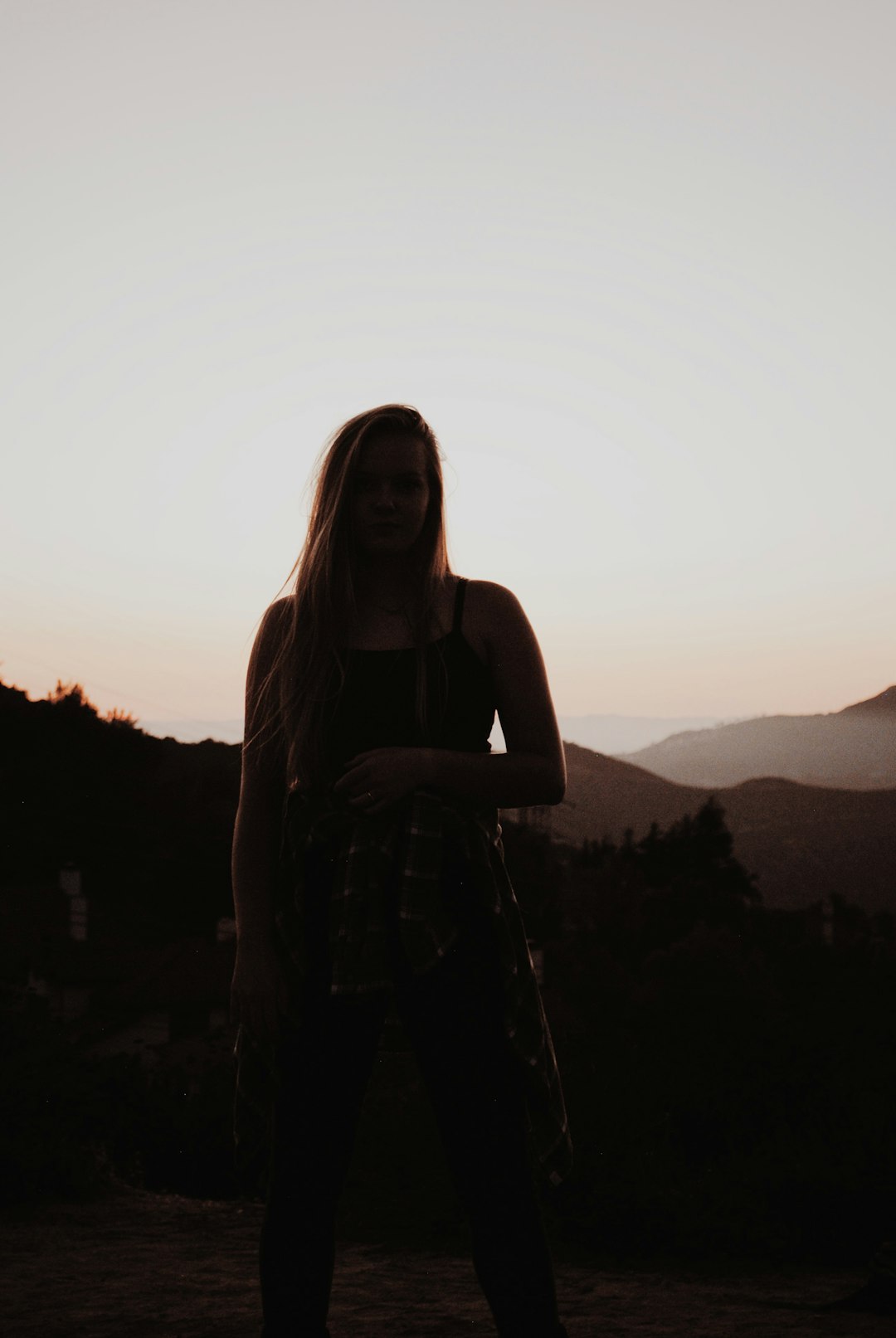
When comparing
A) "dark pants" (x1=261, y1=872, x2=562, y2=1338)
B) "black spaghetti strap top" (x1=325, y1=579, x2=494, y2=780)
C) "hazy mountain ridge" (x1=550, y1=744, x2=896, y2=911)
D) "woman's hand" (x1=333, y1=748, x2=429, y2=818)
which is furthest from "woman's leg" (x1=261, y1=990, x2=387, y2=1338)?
"hazy mountain ridge" (x1=550, y1=744, x2=896, y2=911)

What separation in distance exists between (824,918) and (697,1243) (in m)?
29.7

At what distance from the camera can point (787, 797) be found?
6744cm

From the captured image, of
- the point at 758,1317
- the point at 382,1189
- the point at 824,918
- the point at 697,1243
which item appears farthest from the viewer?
the point at 824,918

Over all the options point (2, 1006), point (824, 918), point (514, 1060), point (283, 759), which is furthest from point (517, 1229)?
point (824, 918)

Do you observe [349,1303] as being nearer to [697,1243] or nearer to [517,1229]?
[697,1243]

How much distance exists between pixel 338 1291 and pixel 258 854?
2.01 metres

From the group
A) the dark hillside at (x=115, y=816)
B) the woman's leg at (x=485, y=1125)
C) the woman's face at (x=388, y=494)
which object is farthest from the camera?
the dark hillside at (x=115, y=816)

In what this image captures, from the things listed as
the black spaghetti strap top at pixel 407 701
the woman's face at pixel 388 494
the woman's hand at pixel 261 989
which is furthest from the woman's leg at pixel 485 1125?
the woman's face at pixel 388 494

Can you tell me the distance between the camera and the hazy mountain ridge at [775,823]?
172 feet

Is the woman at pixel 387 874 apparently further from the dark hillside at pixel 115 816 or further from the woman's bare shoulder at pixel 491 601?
the dark hillside at pixel 115 816

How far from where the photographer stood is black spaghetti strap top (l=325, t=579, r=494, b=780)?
199cm

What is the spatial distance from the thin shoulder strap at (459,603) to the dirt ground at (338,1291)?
188 centimetres

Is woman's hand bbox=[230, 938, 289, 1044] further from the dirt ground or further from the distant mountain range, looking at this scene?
the distant mountain range

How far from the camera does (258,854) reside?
2.04 metres
